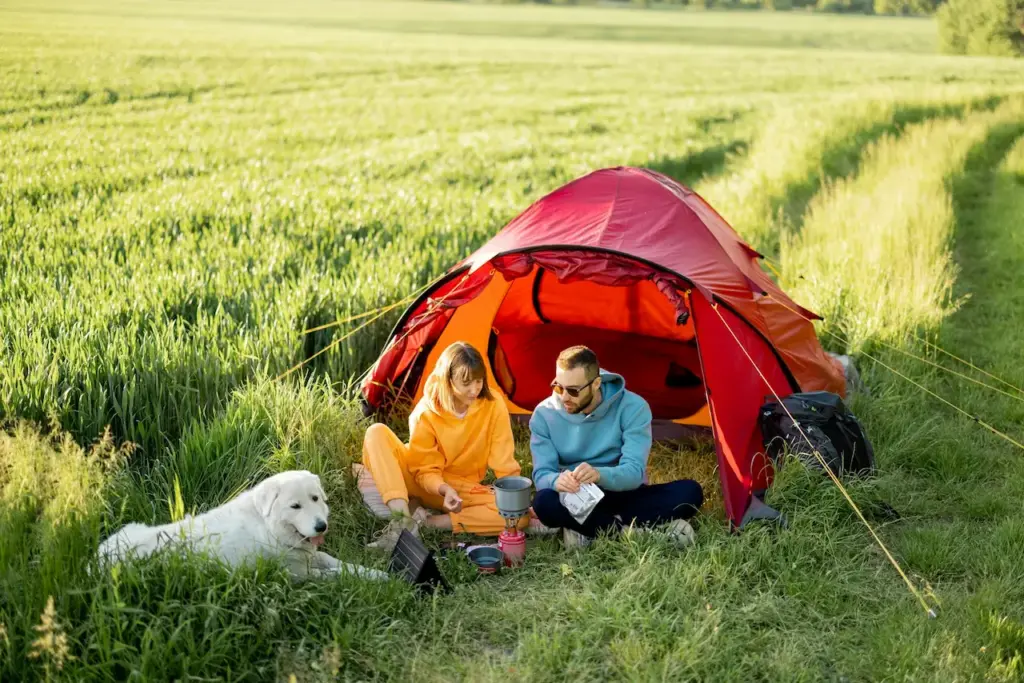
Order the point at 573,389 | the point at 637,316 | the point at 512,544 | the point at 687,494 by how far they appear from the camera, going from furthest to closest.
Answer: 1. the point at 637,316
2. the point at 687,494
3. the point at 573,389
4. the point at 512,544

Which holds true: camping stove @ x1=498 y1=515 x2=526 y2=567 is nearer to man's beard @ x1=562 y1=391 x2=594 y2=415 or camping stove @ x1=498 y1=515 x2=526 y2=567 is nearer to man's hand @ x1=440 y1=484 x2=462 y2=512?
man's hand @ x1=440 y1=484 x2=462 y2=512

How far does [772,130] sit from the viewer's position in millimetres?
20031

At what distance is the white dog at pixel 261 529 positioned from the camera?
4.11 meters

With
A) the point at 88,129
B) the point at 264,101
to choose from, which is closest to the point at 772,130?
the point at 264,101

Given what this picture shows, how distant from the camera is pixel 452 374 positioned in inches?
208

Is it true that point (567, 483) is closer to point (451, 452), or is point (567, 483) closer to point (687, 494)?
point (687, 494)

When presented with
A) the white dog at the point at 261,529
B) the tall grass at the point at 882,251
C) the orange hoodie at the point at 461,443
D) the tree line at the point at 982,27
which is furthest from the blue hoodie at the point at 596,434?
the tree line at the point at 982,27

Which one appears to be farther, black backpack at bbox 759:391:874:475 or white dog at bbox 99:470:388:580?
black backpack at bbox 759:391:874:475

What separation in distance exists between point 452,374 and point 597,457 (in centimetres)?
90

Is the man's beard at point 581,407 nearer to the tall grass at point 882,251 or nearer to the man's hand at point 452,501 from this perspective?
the man's hand at point 452,501

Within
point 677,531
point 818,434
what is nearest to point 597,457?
point 677,531

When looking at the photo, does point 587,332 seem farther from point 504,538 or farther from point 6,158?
point 6,158

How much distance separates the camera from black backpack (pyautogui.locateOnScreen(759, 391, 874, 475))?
5.55 metres

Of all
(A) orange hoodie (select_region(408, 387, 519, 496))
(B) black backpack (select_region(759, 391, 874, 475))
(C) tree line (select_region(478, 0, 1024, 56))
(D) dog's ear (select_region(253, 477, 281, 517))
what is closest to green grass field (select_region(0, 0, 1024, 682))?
(B) black backpack (select_region(759, 391, 874, 475))
